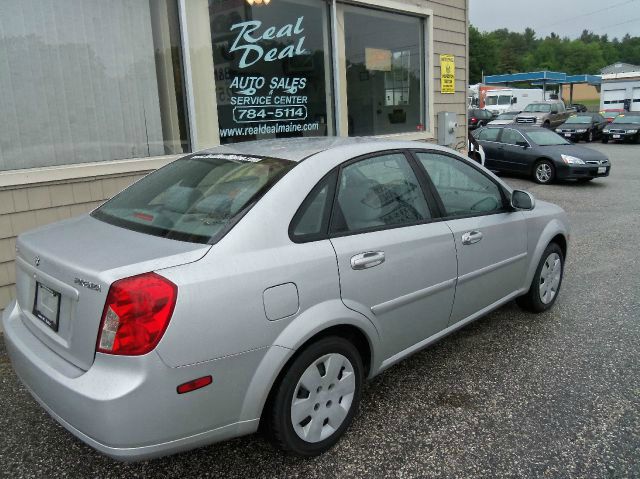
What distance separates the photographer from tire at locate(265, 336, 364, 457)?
243cm

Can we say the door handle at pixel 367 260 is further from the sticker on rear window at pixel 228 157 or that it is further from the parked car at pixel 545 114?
the parked car at pixel 545 114

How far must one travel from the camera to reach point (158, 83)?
213 inches

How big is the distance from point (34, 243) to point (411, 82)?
7003 millimetres

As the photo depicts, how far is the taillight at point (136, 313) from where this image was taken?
6.67 feet

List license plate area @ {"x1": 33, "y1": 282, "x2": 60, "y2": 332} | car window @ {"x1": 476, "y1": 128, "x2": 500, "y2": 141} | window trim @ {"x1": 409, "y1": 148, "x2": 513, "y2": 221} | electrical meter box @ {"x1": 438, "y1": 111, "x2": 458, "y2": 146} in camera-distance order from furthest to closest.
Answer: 1. car window @ {"x1": 476, "y1": 128, "x2": 500, "y2": 141}
2. electrical meter box @ {"x1": 438, "y1": 111, "x2": 458, "y2": 146}
3. window trim @ {"x1": 409, "y1": 148, "x2": 513, "y2": 221}
4. license plate area @ {"x1": 33, "y1": 282, "x2": 60, "y2": 332}

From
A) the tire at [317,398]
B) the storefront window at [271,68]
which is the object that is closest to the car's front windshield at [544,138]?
the storefront window at [271,68]

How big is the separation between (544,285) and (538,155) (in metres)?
9.10

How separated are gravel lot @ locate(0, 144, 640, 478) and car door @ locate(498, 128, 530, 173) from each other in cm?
897

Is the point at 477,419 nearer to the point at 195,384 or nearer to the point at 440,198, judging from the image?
the point at 440,198

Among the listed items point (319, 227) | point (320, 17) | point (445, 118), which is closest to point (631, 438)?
point (319, 227)

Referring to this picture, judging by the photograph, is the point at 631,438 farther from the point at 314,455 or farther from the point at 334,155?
the point at 334,155

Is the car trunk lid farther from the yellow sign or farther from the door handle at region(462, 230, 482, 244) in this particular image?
the yellow sign

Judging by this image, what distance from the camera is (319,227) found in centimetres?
259

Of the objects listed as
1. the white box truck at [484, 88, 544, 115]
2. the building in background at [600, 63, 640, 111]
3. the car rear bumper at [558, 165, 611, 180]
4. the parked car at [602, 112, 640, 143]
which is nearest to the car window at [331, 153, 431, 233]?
the car rear bumper at [558, 165, 611, 180]
